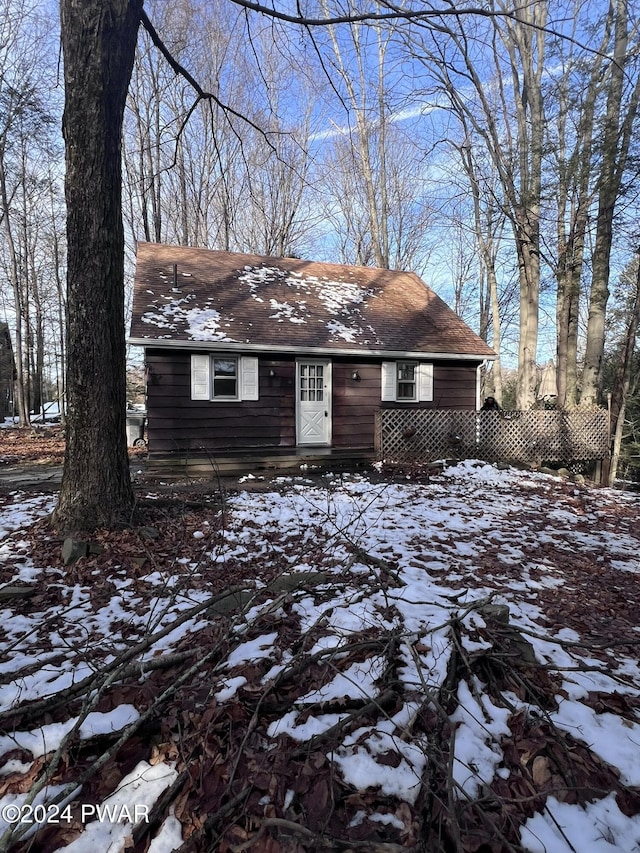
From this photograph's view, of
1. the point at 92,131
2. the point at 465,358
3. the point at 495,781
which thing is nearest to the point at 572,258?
the point at 465,358

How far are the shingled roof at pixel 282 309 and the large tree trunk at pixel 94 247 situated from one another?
454 cm

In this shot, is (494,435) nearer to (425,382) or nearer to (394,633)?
(425,382)

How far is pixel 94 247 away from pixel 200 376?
5.28m

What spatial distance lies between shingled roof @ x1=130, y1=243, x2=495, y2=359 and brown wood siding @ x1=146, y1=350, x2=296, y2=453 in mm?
676

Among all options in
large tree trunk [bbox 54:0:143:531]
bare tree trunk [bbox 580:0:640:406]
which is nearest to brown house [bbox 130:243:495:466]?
bare tree trunk [bbox 580:0:640:406]

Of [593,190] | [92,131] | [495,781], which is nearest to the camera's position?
[495,781]

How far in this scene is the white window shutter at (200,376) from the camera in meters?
9.46

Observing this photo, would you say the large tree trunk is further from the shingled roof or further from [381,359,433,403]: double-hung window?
[381,359,433,403]: double-hung window

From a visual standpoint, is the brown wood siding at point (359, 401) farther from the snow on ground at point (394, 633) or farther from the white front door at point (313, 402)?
the snow on ground at point (394, 633)

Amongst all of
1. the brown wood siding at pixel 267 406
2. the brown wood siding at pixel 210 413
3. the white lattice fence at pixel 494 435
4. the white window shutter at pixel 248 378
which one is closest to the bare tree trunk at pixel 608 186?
the white lattice fence at pixel 494 435

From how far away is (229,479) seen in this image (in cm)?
816

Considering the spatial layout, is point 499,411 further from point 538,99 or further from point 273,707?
point 273,707

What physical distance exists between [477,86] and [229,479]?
1166 centimetres

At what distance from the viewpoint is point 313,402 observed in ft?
35.1
